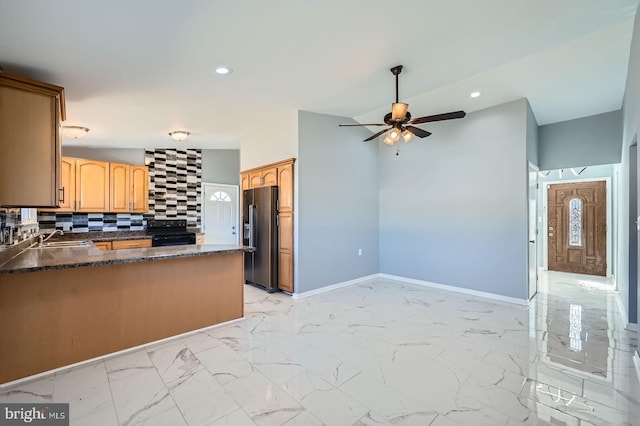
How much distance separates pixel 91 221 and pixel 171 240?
4.83 feet

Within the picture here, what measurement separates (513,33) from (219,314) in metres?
3.84

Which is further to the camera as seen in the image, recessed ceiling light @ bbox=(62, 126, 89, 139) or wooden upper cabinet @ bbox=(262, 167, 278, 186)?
wooden upper cabinet @ bbox=(262, 167, 278, 186)

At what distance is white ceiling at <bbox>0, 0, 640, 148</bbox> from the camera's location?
7.16 feet

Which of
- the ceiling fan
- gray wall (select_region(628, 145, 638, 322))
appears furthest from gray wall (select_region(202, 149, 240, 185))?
gray wall (select_region(628, 145, 638, 322))

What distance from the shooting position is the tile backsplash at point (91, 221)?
17.1ft

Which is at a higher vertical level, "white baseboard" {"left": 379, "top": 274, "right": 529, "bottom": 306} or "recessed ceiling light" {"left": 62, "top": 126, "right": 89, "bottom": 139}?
"recessed ceiling light" {"left": 62, "top": 126, "right": 89, "bottom": 139}

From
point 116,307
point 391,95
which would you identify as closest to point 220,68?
point 391,95

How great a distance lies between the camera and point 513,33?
2555 mm

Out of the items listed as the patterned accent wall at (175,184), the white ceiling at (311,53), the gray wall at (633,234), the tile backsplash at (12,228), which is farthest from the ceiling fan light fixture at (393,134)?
the patterned accent wall at (175,184)

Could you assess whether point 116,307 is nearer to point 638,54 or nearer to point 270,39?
point 270,39

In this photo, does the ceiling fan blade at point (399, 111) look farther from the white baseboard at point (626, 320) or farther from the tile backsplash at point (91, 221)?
the tile backsplash at point (91, 221)

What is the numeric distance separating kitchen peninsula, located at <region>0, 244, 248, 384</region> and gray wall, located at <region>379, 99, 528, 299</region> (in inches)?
122

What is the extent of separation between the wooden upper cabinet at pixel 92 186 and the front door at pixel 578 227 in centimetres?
894

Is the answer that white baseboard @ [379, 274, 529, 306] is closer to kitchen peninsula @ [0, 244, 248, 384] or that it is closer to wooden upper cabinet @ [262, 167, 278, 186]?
wooden upper cabinet @ [262, 167, 278, 186]
